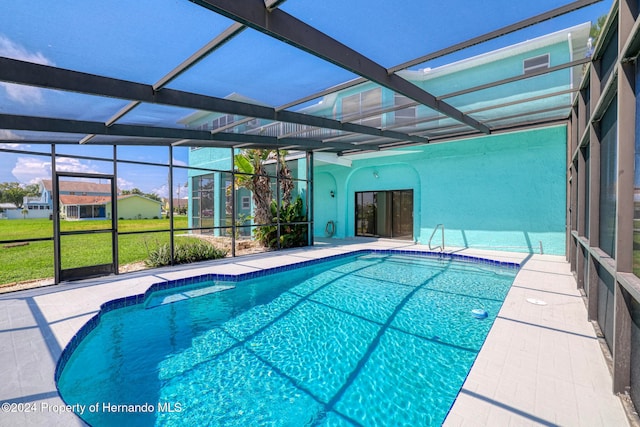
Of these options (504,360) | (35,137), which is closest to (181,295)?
(35,137)

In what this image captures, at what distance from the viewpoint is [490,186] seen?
32.6 ft

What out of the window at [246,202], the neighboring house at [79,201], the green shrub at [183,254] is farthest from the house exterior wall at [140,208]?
the green shrub at [183,254]

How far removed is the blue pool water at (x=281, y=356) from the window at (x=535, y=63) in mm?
4112

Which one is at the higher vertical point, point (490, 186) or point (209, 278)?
point (490, 186)

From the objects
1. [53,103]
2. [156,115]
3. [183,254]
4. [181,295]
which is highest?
[156,115]

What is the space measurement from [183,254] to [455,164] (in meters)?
9.51

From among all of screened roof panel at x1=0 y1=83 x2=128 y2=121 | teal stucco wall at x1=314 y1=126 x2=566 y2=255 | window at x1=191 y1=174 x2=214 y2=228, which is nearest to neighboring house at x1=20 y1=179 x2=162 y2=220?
screened roof panel at x1=0 y1=83 x2=128 y2=121

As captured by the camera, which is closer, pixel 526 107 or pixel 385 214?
pixel 526 107

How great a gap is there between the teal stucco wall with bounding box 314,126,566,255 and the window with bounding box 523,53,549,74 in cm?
466

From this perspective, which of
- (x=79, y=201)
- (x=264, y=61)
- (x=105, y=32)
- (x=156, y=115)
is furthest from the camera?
(x=79, y=201)

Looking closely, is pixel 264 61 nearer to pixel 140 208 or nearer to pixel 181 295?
pixel 181 295

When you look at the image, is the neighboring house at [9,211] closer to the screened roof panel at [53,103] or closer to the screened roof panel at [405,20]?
the screened roof panel at [53,103]

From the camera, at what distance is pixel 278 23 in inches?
107

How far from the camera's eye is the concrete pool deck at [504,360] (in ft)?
7.57
